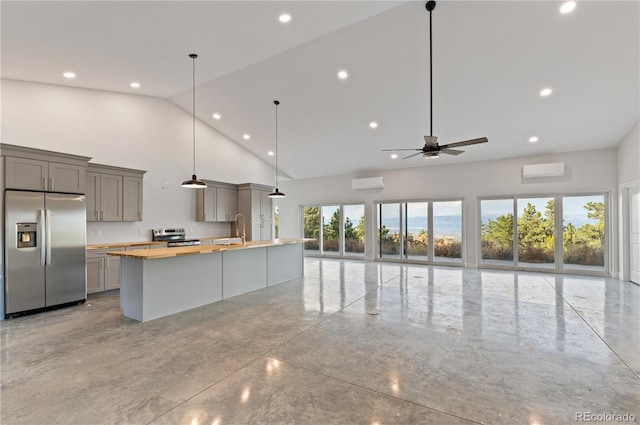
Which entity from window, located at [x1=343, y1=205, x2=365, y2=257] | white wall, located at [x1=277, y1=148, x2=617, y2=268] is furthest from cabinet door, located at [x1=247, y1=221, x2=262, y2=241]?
window, located at [x1=343, y1=205, x2=365, y2=257]

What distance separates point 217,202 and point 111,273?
2883 millimetres

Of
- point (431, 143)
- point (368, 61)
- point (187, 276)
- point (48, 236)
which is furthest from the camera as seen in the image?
point (368, 61)

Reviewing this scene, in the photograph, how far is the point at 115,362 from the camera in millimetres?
2652

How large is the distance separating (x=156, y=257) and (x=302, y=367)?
7.30 feet

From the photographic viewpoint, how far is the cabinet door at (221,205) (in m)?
7.54

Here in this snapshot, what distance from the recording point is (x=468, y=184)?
7727 mm

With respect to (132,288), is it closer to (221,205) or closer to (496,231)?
(221,205)

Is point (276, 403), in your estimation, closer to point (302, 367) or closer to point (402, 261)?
point (302, 367)

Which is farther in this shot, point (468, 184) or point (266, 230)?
point (266, 230)

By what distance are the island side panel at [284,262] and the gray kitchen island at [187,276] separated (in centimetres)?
2

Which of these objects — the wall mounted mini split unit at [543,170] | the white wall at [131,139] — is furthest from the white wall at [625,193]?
the white wall at [131,139]

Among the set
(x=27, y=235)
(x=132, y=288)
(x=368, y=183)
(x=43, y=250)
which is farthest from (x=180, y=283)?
(x=368, y=183)

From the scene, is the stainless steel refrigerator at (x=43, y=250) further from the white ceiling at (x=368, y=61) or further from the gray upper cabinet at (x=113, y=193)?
the white ceiling at (x=368, y=61)

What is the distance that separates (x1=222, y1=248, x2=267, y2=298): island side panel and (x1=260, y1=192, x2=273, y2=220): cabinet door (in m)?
2.84
